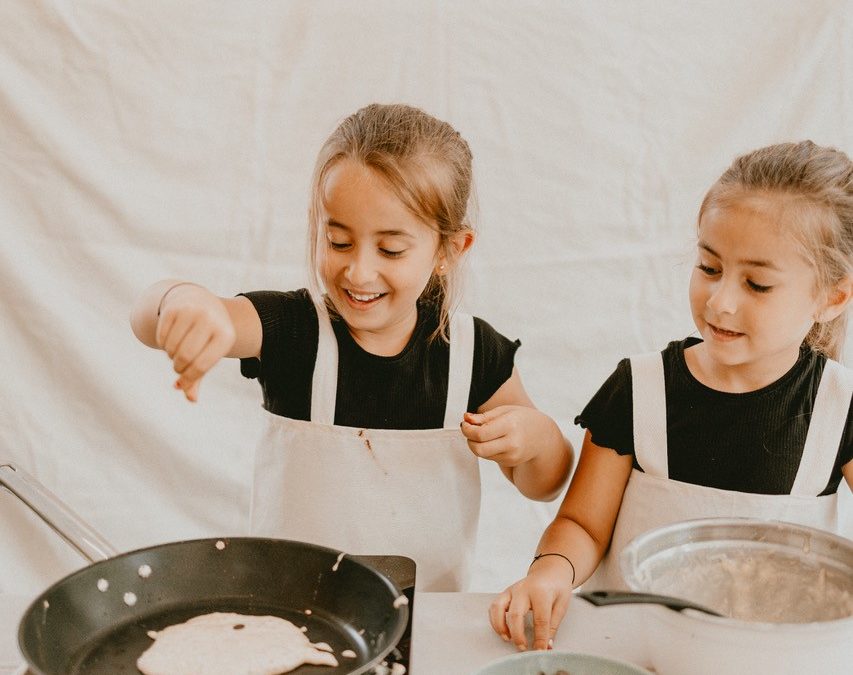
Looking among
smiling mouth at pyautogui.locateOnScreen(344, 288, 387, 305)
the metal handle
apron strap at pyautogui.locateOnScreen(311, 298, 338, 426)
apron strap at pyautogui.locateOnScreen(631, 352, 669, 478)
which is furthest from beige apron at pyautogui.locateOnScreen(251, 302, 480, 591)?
the metal handle

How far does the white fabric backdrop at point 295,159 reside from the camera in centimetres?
178

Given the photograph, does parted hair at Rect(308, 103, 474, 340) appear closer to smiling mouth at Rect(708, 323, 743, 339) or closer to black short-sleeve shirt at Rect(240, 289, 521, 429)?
black short-sleeve shirt at Rect(240, 289, 521, 429)

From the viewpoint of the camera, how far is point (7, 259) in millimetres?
1809

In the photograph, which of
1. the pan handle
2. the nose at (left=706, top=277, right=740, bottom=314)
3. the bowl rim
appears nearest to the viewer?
the bowl rim

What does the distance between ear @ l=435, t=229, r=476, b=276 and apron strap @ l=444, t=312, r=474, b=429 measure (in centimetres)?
9

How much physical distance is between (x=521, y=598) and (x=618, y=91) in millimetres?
1169

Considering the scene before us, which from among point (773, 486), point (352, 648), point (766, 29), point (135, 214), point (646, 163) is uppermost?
point (766, 29)

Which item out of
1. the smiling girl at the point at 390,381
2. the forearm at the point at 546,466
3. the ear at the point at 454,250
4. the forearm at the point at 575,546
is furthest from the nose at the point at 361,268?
the forearm at the point at 575,546

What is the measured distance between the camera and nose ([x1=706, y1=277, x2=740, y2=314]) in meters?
1.05

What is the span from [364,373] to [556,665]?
1.96 feet

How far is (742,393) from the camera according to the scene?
1198mm

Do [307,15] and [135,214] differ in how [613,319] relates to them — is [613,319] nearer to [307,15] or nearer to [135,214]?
[307,15]

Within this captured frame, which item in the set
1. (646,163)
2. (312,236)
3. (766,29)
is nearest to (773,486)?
(312,236)

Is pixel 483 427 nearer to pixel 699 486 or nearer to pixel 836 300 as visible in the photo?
pixel 699 486
